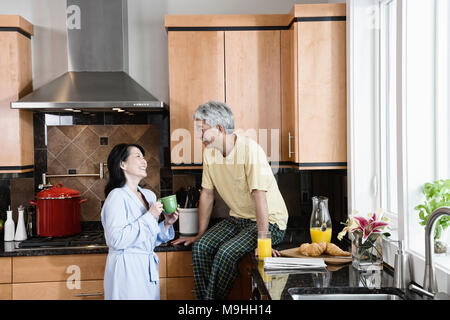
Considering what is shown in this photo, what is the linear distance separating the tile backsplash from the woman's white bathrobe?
2.93ft

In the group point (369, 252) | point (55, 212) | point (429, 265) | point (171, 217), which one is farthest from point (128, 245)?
point (429, 265)

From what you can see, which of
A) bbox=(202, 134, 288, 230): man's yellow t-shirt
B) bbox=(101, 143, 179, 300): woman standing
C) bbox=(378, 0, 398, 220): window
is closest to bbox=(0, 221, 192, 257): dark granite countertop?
Result: bbox=(101, 143, 179, 300): woman standing

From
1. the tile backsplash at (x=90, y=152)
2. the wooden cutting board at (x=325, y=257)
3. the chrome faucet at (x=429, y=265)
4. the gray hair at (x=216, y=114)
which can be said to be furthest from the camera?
the tile backsplash at (x=90, y=152)

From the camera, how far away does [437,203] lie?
72.5 inches

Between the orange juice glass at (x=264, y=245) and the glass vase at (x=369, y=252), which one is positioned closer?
the glass vase at (x=369, y=252)

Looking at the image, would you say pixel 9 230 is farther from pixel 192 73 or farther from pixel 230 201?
pixel 192 73

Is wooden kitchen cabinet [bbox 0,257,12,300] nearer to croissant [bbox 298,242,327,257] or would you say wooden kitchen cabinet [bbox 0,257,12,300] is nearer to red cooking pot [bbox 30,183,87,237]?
red cooking pot [bbox 30,183,87,237]

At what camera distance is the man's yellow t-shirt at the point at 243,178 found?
2.50 metres

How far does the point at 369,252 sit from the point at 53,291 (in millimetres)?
1750

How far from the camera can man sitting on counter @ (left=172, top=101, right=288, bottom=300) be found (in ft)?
8.12

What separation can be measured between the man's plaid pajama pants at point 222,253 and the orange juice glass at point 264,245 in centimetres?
20

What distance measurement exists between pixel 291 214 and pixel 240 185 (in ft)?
2.59

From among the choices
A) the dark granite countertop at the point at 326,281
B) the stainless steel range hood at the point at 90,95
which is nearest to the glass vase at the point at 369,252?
the dark granite countertop at the point at 326,281

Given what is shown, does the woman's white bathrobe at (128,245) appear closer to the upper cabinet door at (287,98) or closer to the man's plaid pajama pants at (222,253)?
the man's plaid pajama pants at (222,253)
